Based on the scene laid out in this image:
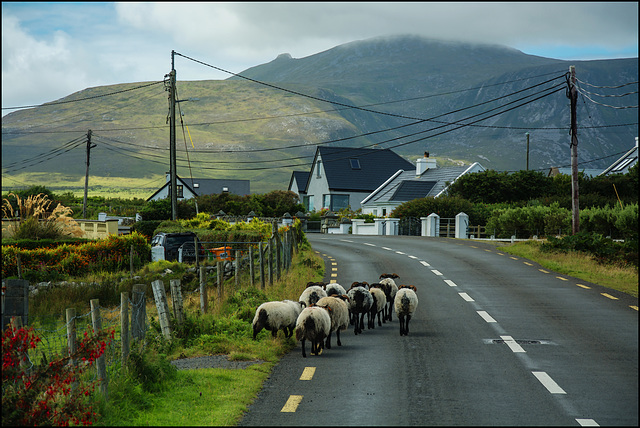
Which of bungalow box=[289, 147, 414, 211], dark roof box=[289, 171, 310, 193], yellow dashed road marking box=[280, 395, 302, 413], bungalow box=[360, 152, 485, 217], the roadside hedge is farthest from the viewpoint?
dark roof box=[289, 171, 310, 193]

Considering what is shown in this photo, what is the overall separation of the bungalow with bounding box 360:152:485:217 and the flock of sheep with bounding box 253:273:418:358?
52014 mm

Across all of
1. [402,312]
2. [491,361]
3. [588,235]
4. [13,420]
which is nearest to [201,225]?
[588,235]

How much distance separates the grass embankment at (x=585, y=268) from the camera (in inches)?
776

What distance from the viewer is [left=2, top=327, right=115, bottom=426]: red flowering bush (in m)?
6.17

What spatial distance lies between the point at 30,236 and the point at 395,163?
6667 centimetres

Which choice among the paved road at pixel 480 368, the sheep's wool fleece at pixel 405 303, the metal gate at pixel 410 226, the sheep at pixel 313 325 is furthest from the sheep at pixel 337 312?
the metal gate at pixel 410 226

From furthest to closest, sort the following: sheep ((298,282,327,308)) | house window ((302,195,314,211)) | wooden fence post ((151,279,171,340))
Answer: house window ((302,195,314,211)), sheep ((298,282,327,308)), wooden fence post ((151,279,171,340))

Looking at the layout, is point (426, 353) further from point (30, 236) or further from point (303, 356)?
point (30, 236)

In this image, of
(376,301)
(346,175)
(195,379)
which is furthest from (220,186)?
(195,379)

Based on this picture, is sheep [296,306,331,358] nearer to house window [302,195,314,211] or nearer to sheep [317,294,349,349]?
sheep [317,294,349,349]

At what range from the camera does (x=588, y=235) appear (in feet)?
91.6

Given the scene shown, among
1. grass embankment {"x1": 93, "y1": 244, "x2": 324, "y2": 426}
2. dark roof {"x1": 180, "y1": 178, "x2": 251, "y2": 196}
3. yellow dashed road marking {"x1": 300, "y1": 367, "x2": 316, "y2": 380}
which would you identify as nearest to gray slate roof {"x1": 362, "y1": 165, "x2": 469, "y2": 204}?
dark roof {"x1": 180, "y1": 178, "x2": 251, "y2": 196}

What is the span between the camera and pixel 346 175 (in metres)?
87.8

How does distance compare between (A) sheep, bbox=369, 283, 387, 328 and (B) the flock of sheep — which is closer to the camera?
(B) the flock of sheep
